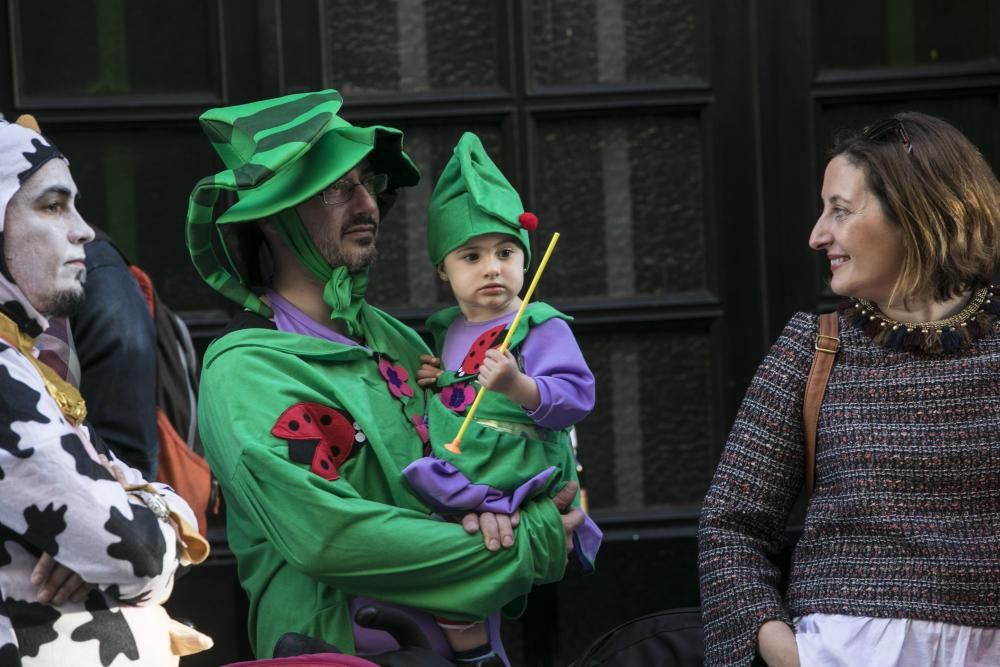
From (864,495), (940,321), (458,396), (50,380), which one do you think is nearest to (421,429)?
(458,396)

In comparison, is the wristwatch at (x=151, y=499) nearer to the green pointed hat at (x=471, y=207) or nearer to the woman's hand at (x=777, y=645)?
the green pointed hat at (x=471, y=207)

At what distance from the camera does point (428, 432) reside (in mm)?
3588

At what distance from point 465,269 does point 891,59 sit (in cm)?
256

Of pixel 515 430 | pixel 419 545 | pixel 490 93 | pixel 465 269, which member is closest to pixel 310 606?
pixel 419 545

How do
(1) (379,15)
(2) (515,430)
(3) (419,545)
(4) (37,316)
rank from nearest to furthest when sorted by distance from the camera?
(4) (37,316), (3) (419,545), (2) (515,430), (1) (379,15)

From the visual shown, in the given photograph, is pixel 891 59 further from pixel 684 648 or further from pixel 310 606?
pixel 310 606

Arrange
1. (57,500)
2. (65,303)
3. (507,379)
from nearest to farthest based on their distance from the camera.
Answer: (57,500)
(65,303)
(507,379)

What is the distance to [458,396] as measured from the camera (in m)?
3.59

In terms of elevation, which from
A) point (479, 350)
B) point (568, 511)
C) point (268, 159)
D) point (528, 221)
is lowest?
point (568, 511)

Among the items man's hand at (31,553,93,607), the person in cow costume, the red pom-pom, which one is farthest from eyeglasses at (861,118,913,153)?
man's hand at (31,553,93,607)

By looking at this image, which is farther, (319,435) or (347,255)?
(347,255)

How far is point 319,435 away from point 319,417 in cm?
5

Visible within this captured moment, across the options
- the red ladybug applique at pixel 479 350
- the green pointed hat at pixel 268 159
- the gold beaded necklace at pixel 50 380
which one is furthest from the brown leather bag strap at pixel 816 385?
the gold beaded necklace at pixel 50 380

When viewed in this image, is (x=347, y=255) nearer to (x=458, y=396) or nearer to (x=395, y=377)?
(x=395, y=377)
